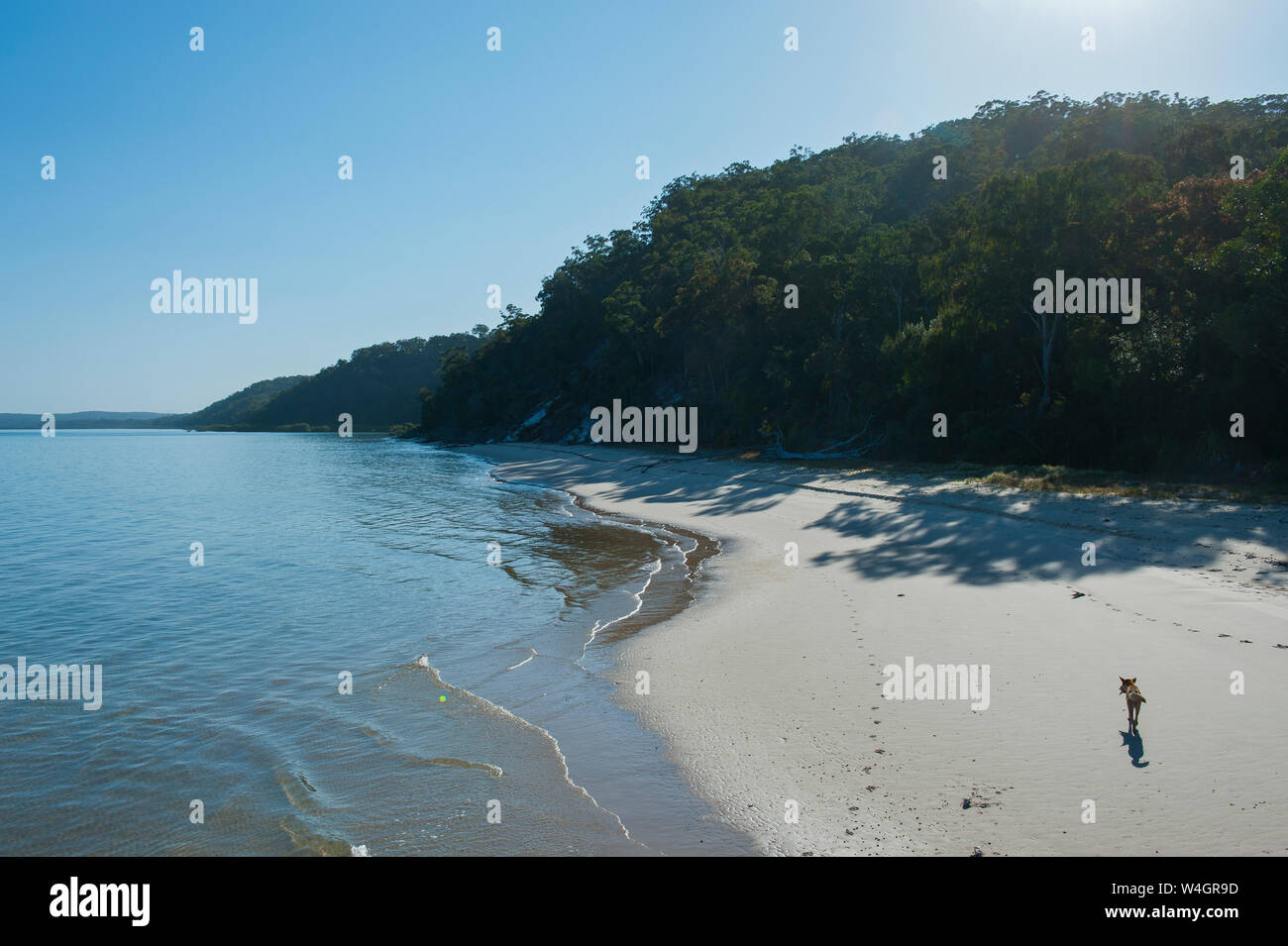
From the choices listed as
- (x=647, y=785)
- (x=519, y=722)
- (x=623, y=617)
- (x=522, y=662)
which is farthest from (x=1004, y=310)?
(x=647, y=785)

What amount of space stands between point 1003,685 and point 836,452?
29.5 m

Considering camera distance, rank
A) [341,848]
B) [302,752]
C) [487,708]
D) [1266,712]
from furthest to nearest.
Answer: [487,708], [302,752], [1266,712], [341,848]

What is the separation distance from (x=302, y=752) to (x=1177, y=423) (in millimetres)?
25553

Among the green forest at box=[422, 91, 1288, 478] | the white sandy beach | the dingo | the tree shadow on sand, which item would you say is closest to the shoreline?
the white sandy beach

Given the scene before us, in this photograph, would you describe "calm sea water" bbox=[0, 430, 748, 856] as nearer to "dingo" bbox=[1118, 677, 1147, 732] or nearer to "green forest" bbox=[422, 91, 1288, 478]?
"dingo" bbox=[1118, 677, 1147, 732]

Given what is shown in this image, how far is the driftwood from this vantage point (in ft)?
116

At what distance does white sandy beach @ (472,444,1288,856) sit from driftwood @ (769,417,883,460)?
1798cm

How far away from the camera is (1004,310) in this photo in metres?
28.5

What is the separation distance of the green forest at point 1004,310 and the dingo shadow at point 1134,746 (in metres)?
17.8

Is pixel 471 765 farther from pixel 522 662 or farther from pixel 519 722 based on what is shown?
pixel 522 662
